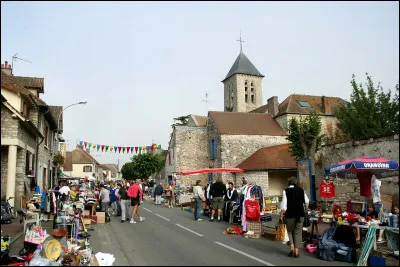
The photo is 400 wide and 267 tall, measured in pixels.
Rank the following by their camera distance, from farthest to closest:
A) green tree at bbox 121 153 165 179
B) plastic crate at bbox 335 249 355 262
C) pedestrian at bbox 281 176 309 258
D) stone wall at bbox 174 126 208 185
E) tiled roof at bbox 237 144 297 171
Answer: green tree at bbox 121 153 165 179, stone wall at bbox 174 126 208 185, tiled roof at bbox 237 144 297 171, pedestrian at bbox 281 176 309 258, plastic crate at bbox 335 249 355 262

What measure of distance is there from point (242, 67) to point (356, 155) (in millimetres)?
50242

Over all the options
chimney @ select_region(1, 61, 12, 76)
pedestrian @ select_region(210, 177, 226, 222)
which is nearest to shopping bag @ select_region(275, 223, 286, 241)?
pedestrian @ select_region(210, 177, 226, 222)

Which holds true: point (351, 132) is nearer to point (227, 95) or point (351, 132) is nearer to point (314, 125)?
point (314, 125)

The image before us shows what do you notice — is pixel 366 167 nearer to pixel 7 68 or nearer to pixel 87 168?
pixel 7 68

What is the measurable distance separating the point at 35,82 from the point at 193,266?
19903 millimetres

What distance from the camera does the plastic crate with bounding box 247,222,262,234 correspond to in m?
11.2

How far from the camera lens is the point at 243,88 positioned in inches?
2446

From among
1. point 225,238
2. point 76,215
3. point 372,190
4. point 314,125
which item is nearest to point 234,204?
point 225,238

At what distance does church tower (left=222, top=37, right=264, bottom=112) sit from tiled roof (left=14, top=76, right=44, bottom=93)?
135ft

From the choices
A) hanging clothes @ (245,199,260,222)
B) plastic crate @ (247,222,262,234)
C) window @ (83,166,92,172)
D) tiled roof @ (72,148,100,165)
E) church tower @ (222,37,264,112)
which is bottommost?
plastic crate @ (247,222,262,234)

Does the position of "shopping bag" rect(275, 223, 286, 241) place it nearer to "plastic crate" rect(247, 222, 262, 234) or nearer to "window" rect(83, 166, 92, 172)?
"plastic crate" rect(247, 222, 262, 234)

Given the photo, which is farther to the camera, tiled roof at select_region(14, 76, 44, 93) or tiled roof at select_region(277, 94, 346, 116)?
tiled roof at select_region(277, 94, 346, 116)

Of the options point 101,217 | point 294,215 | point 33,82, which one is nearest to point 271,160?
point 33,82

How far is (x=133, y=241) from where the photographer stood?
33.6 ft
